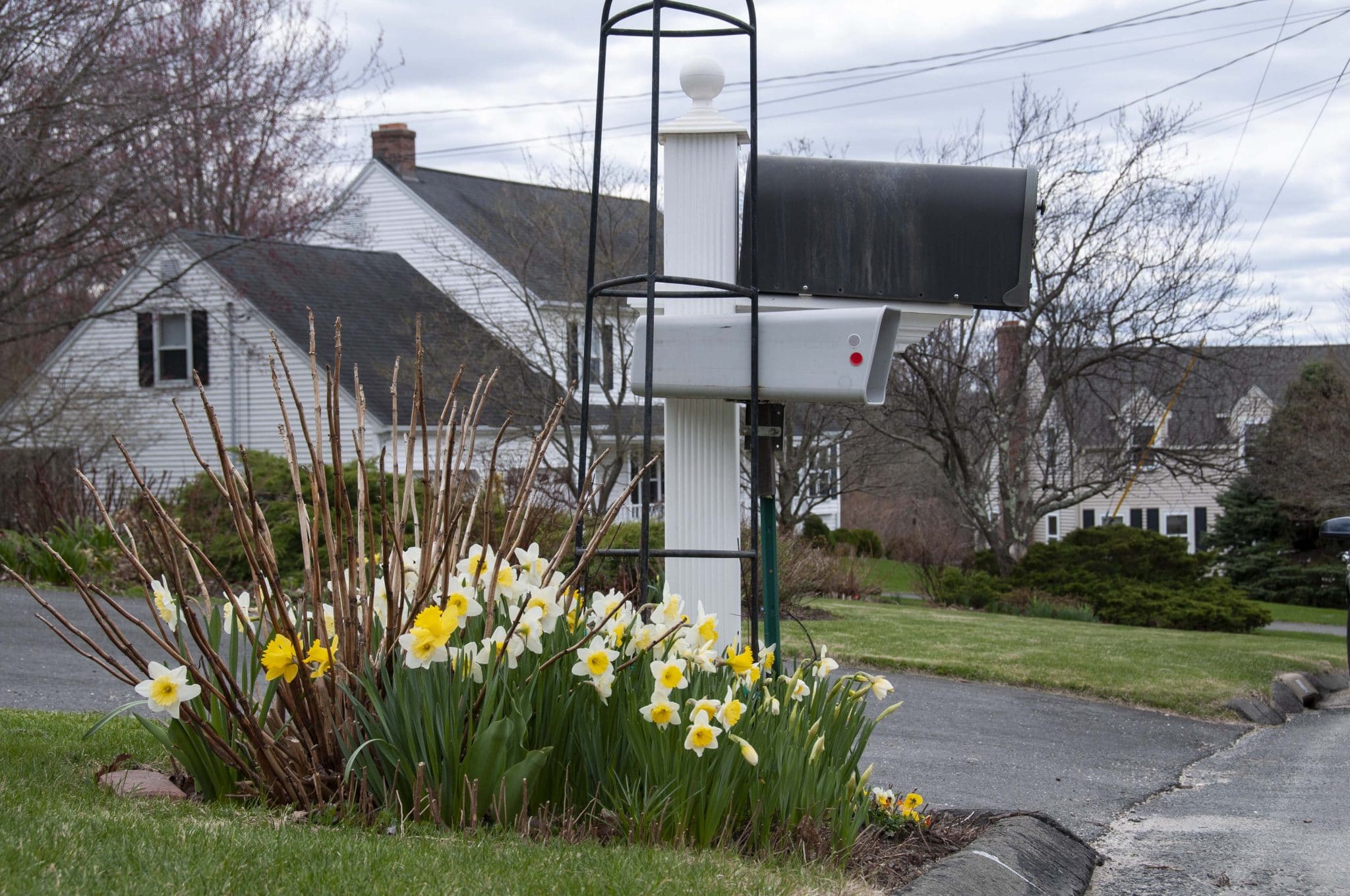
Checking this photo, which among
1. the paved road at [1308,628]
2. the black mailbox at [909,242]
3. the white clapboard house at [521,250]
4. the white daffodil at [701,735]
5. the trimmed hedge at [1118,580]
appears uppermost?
the white clapboard house at [521,250]

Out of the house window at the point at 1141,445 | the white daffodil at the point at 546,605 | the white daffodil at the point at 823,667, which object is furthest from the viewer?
the house window at the point at 1141,445

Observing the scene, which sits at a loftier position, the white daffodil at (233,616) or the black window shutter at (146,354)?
the black window shutter at (146,354)

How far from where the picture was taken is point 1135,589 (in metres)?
21.4

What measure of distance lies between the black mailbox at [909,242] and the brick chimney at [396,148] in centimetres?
2840

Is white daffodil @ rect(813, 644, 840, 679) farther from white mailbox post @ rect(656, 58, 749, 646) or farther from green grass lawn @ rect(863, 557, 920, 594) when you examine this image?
green grass lawn @ rect(863, 557, 920, 594)

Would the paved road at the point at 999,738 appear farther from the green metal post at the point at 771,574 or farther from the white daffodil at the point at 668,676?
the white daffodil at the point at 668,676

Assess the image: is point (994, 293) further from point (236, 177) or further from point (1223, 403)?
point (236, 177)

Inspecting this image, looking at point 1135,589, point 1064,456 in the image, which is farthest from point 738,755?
point 1064,456

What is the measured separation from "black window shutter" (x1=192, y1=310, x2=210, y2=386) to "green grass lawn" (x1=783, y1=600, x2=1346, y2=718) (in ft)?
52.5

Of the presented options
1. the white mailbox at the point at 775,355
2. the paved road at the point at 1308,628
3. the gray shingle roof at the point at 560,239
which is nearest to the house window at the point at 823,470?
the gray shingle roof at the point at 560,239

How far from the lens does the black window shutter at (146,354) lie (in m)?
27.6

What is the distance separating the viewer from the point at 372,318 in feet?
92.9

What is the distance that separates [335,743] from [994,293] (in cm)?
292

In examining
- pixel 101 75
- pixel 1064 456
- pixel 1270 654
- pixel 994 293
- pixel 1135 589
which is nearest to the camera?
pixel 994 293
